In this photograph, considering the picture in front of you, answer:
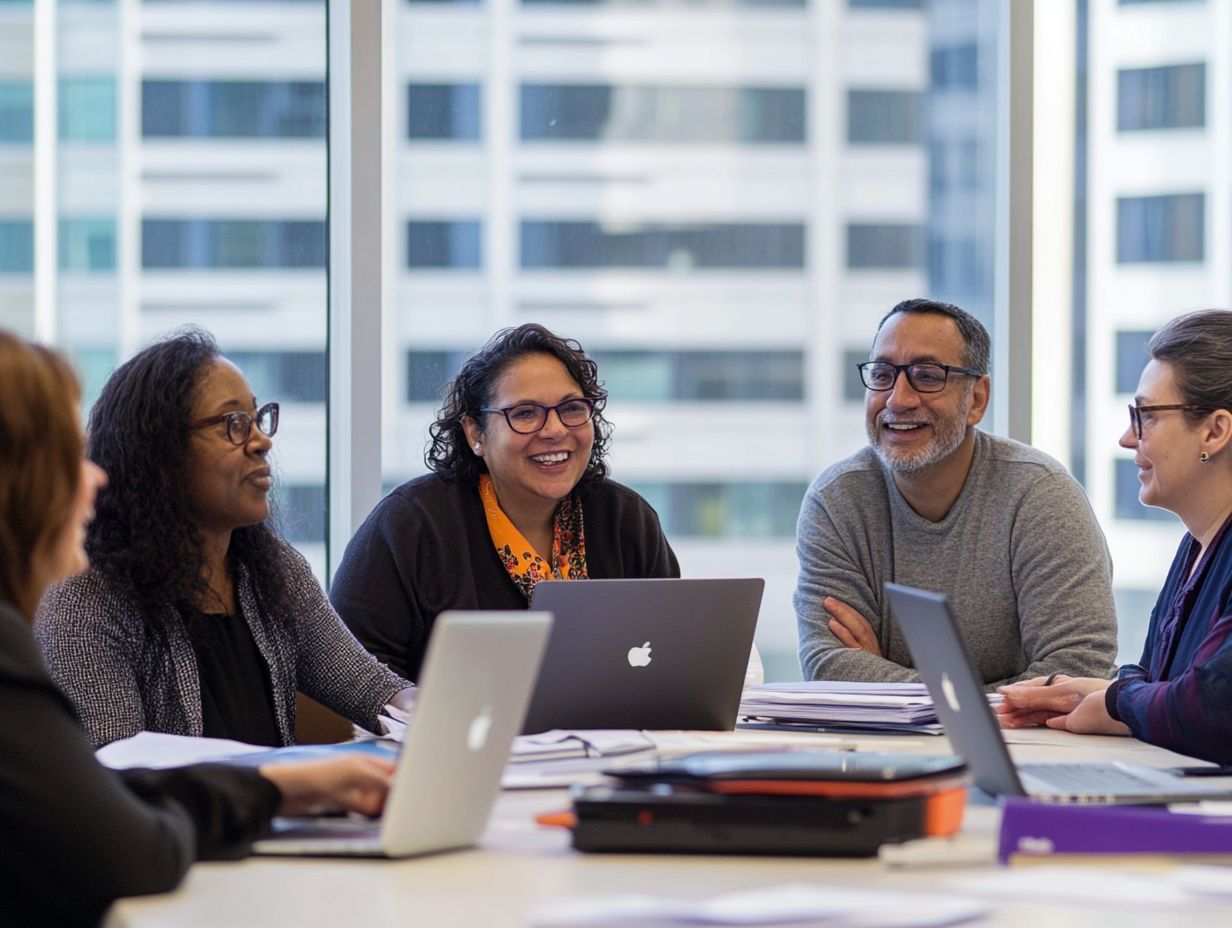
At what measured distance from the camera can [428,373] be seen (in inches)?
161

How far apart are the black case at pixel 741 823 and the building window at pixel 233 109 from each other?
2.91 metres

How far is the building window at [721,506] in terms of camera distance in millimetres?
4215

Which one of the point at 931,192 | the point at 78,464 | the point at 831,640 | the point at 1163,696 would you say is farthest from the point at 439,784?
the point at 931,192

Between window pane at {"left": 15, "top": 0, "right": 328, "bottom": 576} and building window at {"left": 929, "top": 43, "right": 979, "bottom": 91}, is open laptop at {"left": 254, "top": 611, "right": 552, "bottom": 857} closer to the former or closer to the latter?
window pane at {"left": 15, "top": 0, "right": 328, "bottom": 576}

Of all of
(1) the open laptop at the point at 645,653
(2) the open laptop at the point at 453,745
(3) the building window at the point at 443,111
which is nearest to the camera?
(2) the open laptop at the point at 453,745

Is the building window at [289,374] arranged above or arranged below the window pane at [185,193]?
below

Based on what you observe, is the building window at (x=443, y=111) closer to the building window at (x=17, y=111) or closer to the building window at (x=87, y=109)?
the building window at (x=87, y=109)

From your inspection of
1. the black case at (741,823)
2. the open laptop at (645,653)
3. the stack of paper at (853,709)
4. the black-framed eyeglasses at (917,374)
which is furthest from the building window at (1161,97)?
the black case at (741,823)

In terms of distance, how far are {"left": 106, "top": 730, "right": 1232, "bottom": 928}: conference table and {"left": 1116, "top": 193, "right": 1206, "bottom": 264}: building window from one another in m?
3.09

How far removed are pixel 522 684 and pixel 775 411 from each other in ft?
9.05

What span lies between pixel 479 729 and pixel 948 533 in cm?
198

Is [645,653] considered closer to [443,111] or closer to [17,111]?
[443,111]

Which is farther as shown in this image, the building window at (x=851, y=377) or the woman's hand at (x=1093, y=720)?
the building window at (x=851, y=377)

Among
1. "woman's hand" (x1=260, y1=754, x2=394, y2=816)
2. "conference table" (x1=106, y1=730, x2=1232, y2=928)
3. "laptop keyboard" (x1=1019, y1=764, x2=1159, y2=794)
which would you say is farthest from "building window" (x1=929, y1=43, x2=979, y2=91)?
"woman's hand" (x1=260, y1=754, x2=394, y2=816)
